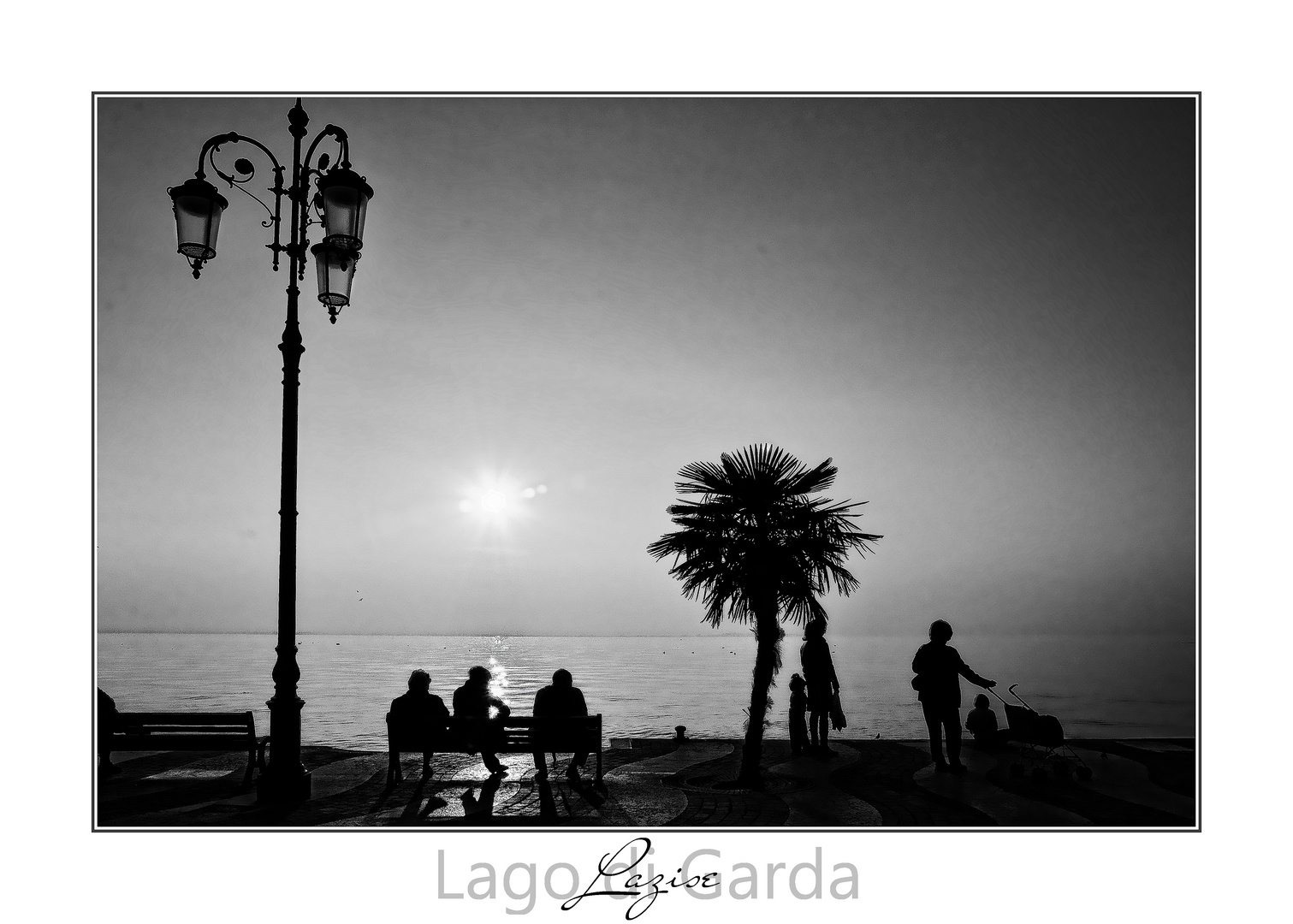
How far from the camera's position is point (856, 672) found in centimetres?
3831

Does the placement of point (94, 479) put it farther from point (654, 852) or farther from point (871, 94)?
point (871, 94)

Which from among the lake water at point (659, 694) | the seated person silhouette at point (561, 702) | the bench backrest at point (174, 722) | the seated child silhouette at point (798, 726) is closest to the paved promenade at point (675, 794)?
the seated child silhouette at point (798, 726)

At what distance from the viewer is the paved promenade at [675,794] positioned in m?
6.48

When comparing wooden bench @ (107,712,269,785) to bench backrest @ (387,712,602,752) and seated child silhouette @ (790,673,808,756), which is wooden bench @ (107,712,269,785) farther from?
seated child silhouette @ (790,673,808,756)

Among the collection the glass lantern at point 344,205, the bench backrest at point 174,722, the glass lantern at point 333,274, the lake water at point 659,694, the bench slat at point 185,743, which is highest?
the glass lantern at point 344,205

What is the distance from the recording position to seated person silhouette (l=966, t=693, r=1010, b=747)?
31.8 ft

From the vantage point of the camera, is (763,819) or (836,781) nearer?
(763,819)

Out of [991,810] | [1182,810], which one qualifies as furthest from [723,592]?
[1182,810]

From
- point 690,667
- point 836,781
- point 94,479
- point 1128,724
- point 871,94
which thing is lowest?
point 690,667

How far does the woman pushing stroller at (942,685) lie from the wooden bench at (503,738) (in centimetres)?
321

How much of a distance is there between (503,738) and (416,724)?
802 millimetres

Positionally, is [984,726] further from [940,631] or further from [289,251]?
[289,251]

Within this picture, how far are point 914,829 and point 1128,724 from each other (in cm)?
1984

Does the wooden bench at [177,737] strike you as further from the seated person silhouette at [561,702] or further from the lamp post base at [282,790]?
the seated person silhouette at [561,702]
